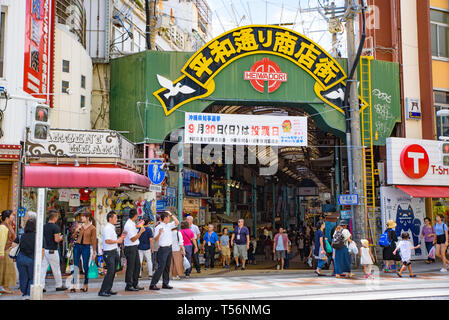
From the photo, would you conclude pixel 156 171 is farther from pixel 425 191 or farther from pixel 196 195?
pixel 425 191

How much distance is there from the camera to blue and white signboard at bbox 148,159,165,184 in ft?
62.0

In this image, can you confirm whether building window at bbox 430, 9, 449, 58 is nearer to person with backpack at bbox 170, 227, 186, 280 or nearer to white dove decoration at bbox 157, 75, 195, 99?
white dove decoration at bbox 157, 75, 195, 99

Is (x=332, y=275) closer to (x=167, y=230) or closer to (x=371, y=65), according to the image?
(x=167, y=230)

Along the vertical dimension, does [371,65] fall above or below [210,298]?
above

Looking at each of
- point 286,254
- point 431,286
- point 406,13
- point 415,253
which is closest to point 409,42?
point 406,13

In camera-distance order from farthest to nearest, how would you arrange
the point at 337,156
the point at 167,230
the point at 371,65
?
the point at 337,156
the point at 371,65
the point at 167,230

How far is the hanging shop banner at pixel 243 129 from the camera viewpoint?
19.4 m

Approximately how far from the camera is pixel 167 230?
12320 mm

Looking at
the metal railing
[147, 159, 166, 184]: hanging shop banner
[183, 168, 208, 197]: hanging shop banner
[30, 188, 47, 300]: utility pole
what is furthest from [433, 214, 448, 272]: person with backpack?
the metal railing

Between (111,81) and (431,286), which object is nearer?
(431,286)

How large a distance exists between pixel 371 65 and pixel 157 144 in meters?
9.89

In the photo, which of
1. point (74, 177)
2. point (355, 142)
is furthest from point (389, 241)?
point (74, 177)

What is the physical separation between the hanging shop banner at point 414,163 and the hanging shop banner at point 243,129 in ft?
13.1

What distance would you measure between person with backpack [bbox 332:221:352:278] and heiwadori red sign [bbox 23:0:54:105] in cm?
1035
